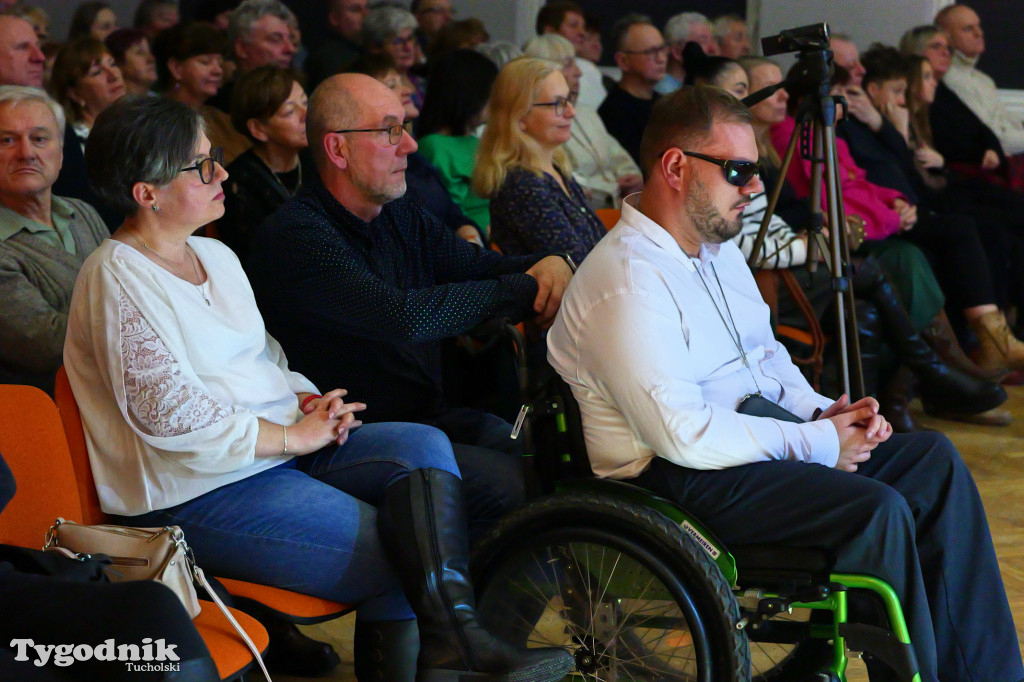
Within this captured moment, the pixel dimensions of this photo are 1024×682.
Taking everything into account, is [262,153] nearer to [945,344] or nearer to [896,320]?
[896,320]

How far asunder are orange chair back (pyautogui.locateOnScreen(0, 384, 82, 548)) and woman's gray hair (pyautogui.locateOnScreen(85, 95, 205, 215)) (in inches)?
14.2

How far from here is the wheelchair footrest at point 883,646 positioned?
61.5 inches

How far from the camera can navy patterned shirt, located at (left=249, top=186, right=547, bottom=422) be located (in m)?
1.99

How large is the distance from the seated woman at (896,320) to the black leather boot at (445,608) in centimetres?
210

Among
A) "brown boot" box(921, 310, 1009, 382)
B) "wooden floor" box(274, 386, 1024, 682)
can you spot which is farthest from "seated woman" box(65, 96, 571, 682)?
"brown boot" box(921, 310, 1009, 382)

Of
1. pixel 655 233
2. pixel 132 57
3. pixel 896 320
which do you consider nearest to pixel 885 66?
pixel 896 320

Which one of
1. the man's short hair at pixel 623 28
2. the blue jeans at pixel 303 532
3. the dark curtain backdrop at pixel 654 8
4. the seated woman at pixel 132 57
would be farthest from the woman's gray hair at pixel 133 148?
the dark curtain backdrop at pixel 654 8

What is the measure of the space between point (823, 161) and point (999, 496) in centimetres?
106

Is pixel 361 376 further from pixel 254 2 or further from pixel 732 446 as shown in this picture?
pixel 254 2

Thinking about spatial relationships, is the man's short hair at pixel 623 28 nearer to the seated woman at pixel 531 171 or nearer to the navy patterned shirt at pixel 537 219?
the seated woman at pixel 531 171

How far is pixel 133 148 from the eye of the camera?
1.76 metres

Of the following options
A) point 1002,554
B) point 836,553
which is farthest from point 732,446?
point 1002,554

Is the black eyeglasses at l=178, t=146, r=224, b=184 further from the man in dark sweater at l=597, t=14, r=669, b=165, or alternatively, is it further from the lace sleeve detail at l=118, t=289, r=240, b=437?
the man in dark sweater at l=597, t=14, r=669, b=165

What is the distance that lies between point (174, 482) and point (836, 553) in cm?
98
